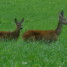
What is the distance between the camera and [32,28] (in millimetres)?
22406

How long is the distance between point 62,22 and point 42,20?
8954mm

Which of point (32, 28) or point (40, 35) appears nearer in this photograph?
point (40, 35)

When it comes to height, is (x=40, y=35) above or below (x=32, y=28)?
above

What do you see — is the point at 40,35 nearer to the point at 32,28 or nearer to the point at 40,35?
the point at 40,35

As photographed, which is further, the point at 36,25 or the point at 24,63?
the point at 36,25

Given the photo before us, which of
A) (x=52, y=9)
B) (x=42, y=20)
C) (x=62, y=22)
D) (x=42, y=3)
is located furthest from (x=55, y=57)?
(x=42, y=3)

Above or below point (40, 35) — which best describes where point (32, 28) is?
below

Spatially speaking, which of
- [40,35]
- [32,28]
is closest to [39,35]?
[40,35]

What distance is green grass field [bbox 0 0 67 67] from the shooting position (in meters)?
7.13

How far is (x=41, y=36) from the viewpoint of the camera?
14219mm

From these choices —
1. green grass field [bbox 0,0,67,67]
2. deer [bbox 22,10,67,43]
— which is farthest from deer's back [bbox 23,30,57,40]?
green grass field [bbox 0,0,67,67]

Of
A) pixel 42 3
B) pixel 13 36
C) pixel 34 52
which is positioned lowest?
pixel 42 3

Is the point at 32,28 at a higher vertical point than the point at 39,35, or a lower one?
lower

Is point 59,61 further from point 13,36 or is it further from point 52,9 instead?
point 52,9
